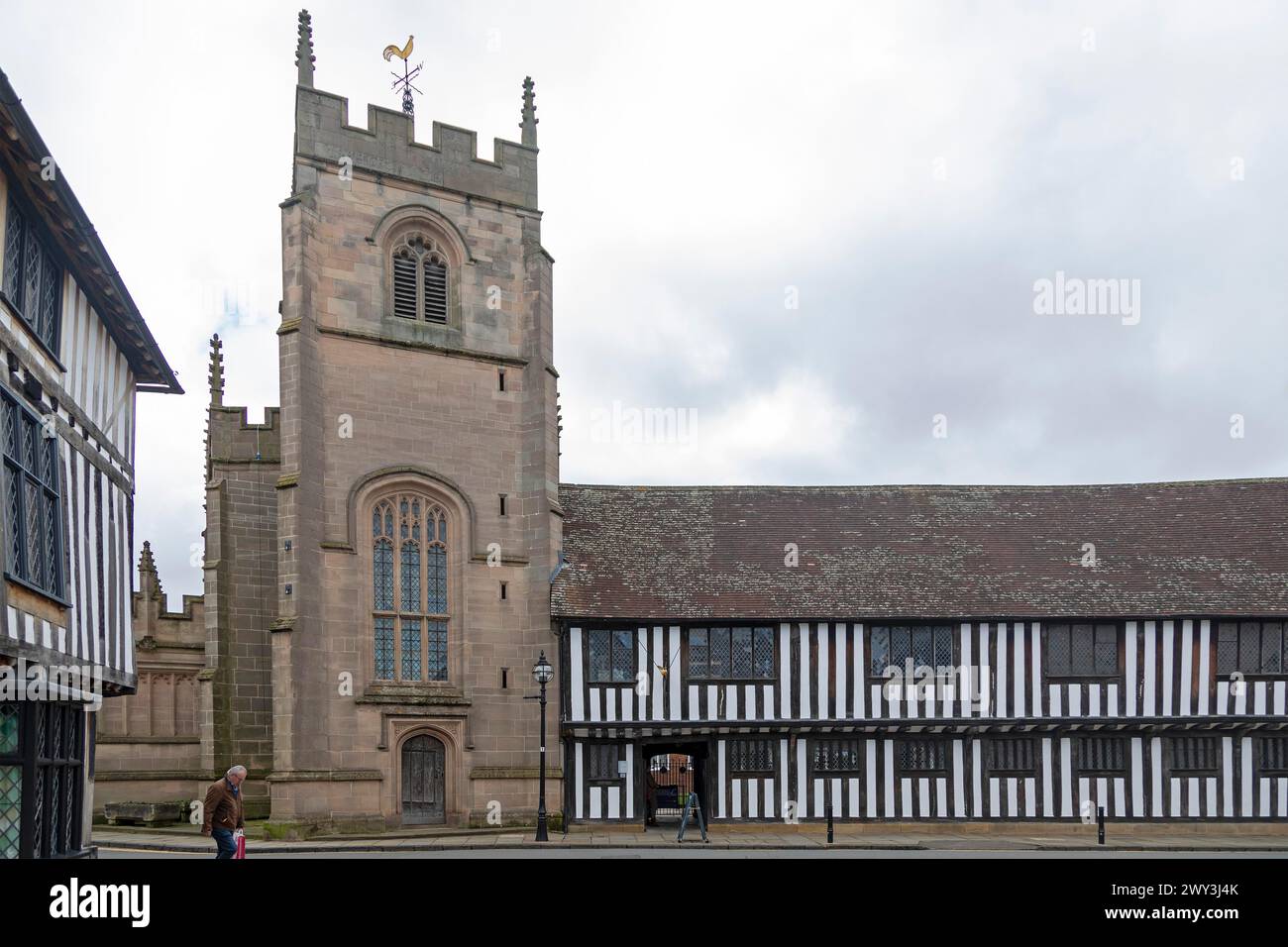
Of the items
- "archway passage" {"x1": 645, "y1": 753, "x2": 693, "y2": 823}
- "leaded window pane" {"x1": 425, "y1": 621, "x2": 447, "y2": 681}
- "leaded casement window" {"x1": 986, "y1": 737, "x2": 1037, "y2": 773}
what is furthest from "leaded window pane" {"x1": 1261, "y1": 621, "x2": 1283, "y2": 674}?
"leaded window pane" {"x1": 425, "y1": 621, "x2": 447, "y2": 681}

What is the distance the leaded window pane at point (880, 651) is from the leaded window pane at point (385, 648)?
33.4ft

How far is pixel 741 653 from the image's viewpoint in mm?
25938

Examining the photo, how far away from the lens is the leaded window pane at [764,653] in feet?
84.8

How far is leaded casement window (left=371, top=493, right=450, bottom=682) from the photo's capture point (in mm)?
25031

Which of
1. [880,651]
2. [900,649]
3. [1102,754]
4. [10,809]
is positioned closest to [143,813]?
[10,809]

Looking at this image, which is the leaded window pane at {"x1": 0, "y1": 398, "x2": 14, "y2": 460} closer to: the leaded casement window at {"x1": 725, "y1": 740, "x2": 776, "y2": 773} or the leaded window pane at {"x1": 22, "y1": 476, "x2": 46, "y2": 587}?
the leaded window pane at {"x1": 22, "y1": 476, "x2": 46, "y2": 587}

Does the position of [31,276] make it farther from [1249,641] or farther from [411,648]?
[1249,641]

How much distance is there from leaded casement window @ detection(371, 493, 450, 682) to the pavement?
137 inches

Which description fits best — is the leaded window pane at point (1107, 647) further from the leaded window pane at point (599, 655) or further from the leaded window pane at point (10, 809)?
the leaded window pane at point (10, 809)

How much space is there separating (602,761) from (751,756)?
10.4 feet

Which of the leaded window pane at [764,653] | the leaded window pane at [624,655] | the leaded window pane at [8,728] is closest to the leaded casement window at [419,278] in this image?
the leaded window pane at [624,655]

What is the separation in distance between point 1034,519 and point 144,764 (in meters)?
23.6

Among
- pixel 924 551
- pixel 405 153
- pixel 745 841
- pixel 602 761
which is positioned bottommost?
pixel 745 841
